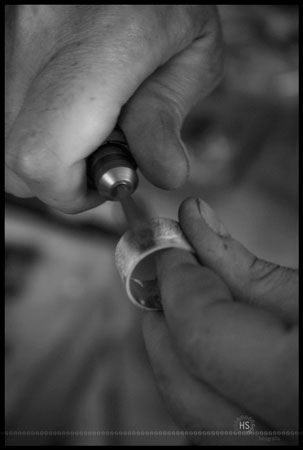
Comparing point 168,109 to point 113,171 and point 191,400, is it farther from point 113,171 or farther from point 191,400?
point 191,400

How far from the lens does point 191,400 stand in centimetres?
58

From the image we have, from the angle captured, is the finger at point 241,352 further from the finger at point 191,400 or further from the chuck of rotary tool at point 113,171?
the chuck of rotary tool at point 113,171

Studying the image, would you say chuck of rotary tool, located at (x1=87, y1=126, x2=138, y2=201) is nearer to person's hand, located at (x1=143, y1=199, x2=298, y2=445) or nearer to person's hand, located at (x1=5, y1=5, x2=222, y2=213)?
person's hand, located at (x1=5, y1=5, x2=222, y2=213)

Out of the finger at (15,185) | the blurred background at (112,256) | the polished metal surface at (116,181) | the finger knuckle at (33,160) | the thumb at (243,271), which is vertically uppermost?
the finger knuckle at (33,160)

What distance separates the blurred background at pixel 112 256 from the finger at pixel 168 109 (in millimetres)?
472

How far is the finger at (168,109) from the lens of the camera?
0.77 metres

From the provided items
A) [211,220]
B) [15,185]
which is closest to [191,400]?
[211,220]

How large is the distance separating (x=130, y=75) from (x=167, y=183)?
8.1 inches

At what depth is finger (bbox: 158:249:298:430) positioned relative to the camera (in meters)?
0.50

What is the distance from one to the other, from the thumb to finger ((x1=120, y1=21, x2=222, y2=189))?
123mm

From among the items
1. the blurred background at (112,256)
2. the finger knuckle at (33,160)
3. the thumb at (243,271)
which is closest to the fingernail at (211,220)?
the thumb at (243,271)

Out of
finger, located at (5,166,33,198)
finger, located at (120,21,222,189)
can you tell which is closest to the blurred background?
finger, located at (5,166,33,198)

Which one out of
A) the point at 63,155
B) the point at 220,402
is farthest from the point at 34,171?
the point at 220,402

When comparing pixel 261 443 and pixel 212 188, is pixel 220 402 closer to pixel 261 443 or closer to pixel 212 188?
pixel 261 443
